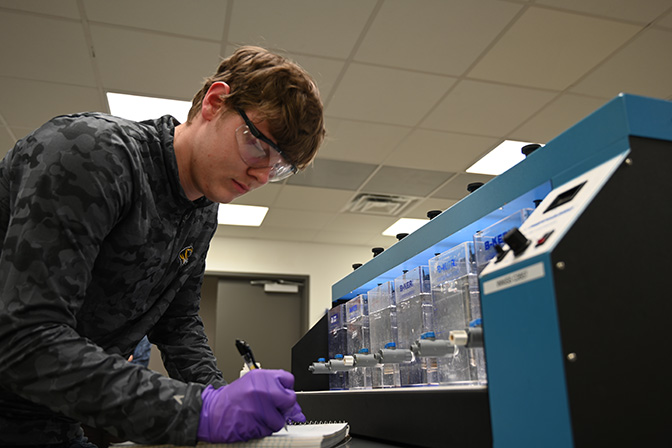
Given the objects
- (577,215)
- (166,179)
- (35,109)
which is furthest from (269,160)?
(35,109)

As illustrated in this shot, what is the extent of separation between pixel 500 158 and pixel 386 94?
4.56 feet

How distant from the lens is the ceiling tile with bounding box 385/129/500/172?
3785mm

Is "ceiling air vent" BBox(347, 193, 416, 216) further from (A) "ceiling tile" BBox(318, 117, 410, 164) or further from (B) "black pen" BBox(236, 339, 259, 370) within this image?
(B) "black pen" BBox(236, 339, 259, 370)

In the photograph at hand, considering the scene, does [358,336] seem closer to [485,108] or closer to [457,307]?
[457,307]

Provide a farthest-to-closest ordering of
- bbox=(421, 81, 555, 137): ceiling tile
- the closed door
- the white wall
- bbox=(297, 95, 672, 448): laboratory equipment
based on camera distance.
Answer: the white wall → the closed door → bbox=(421, 81, 555, 137): ceiling tile → bbox=(297, 95, 672, 448): laboratory equipment

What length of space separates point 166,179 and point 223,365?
5190mm

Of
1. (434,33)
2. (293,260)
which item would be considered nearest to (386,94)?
(434,33)

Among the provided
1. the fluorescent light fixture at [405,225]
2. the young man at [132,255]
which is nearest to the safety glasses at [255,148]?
the young man at [132,255]

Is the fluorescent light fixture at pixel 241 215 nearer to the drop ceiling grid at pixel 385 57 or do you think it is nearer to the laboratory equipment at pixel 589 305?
the drop ceiling grid at pixel 385 57

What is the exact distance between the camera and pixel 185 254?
1217 mm

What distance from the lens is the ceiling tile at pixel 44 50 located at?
8.52ft

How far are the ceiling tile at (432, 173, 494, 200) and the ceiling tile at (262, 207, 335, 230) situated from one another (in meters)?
1.20

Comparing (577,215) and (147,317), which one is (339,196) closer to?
→ (147,317)

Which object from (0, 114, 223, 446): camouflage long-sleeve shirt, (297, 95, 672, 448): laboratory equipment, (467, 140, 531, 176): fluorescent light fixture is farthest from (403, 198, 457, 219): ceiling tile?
(297, 95, 672, 448): laboratory equipment
